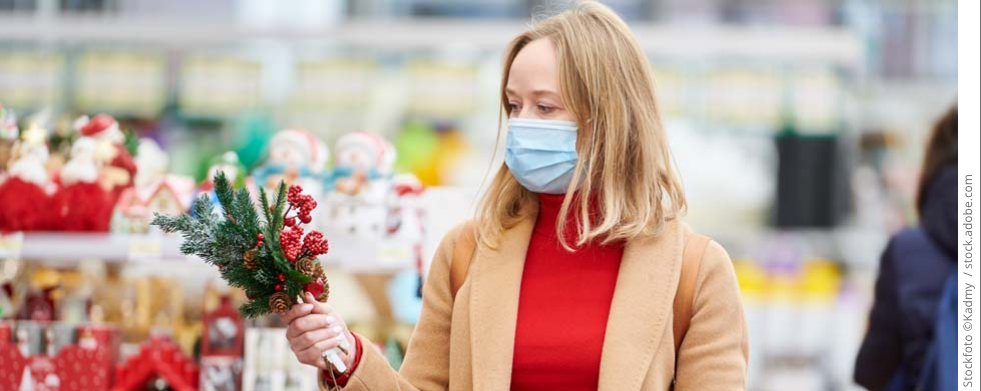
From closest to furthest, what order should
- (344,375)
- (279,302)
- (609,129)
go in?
(279,302) < (344,375) < (609,129)

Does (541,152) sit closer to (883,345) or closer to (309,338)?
(309,338)

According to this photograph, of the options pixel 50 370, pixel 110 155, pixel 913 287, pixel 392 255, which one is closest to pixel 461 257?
pixel 392 255

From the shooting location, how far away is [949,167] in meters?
3.52

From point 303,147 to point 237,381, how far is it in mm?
634

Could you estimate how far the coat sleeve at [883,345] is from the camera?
11.4 feet

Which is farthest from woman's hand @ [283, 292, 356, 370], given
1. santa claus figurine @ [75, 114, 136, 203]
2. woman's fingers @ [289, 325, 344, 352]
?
santa claus figurine @ [75, 114, 136, 203]

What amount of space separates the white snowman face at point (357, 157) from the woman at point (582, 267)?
1192mm

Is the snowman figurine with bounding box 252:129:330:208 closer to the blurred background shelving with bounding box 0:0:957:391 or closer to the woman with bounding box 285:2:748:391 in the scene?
the woman with bounding box 285:2:748:391

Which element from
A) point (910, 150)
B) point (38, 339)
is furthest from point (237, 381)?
point (910, 150)

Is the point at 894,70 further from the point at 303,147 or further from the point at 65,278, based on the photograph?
the point at 65,278

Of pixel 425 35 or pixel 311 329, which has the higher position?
pixel 425 35

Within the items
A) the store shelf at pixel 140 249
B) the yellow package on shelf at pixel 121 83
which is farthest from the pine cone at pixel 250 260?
the yellow package on shelf at pixel 121 83

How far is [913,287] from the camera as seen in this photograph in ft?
11.3

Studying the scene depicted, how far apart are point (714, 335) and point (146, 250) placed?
61.7 inches
